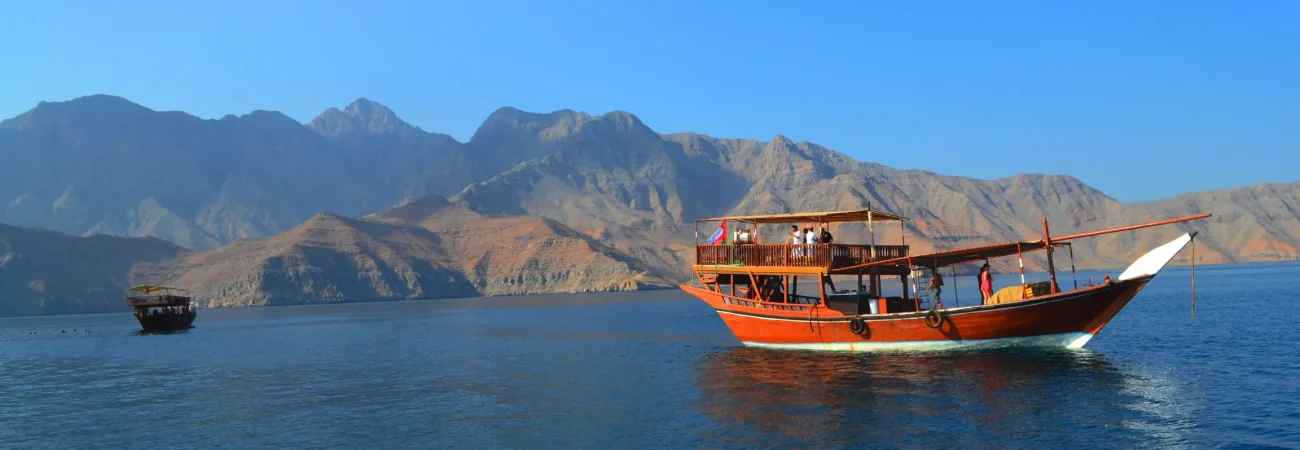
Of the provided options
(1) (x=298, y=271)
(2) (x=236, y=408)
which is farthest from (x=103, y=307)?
(2) (x=236, y=408)

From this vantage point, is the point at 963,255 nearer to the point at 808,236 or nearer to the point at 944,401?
the point at 808,236

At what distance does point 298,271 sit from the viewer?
551ft

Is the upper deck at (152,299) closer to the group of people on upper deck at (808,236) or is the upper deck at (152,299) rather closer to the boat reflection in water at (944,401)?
the group of people on upper deck at (808,236)

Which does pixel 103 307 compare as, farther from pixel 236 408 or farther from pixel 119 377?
pixel 236 408

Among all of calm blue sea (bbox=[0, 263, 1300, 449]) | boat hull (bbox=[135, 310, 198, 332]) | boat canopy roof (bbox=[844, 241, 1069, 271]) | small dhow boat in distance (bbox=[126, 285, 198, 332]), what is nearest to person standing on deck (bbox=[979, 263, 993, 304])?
boat canopy roof (bbox=[844, 241, 1069, 271])

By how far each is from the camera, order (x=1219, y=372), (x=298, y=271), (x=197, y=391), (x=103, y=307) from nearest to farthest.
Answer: (x=1219, y=372)
(x=197, y=391)
(x=103, y=307)
(x=298, y=271)

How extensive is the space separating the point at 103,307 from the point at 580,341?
128644 millimetres

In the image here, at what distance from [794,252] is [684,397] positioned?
11.7m

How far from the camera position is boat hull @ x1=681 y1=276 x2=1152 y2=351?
106ft

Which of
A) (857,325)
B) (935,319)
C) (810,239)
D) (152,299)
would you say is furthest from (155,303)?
(935,319)

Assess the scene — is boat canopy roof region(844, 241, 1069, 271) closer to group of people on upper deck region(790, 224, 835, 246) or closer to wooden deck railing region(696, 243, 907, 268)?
wooden deck railing region(696, 243, 907, 268)

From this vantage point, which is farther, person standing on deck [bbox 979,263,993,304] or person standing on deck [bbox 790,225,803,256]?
person standing on deck [bbox 790,225,803,256]

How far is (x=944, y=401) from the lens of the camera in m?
25.3

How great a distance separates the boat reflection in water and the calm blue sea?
97 mm
